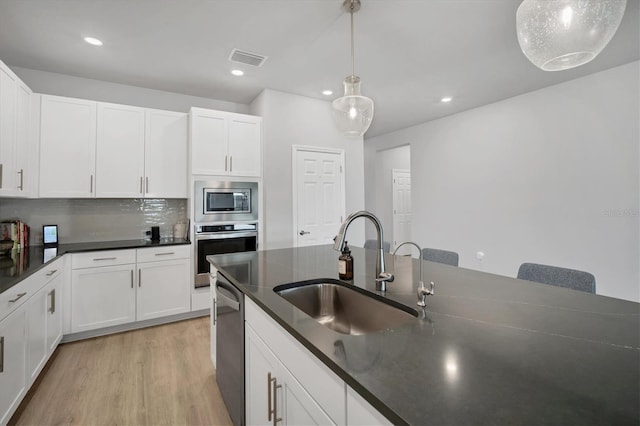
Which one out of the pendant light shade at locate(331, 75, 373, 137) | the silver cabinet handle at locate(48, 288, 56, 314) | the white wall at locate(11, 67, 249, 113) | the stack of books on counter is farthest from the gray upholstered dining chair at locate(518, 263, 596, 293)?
the stack of books on counter

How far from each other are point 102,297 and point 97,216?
1.00 m

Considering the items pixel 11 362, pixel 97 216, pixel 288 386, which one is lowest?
pixel 11 362

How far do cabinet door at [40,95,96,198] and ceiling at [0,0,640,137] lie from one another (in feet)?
1.52

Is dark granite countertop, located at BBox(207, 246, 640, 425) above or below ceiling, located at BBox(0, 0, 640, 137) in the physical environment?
below

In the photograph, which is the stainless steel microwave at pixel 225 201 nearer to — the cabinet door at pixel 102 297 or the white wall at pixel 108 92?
the cabinet door at pixel 102 297

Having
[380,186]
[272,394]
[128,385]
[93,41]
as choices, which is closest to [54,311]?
[128,385]

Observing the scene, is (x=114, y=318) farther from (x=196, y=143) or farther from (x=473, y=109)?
(x=473, y=109)

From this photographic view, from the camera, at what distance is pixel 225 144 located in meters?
3.45

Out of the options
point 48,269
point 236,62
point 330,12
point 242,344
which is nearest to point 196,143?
point 236,62

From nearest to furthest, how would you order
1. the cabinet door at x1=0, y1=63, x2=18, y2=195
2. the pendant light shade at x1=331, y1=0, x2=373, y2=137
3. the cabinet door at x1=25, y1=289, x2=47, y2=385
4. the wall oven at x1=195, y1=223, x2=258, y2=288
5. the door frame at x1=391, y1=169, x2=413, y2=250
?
the cabinet door at x1=25, y1=289, x2=47, y2=385 → the pendant light shade at x1=331, y1=0, x2=373, y2=137 → the cabinet door at x1=0, y1=63, x2=18, y2=195 → the wall oven at x1=195, y1=223, x2=258, y2=288 → the door frame at x1=391, y1=169, x2=413, y2=250

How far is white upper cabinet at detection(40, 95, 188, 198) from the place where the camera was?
2867 mm

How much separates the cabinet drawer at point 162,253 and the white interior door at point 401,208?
468cm

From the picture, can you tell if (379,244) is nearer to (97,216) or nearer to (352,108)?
(352,108)

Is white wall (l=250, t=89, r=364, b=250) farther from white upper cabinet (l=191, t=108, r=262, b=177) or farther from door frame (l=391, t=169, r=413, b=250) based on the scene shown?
door frame (l=391, t=169, r=413, b=250)
